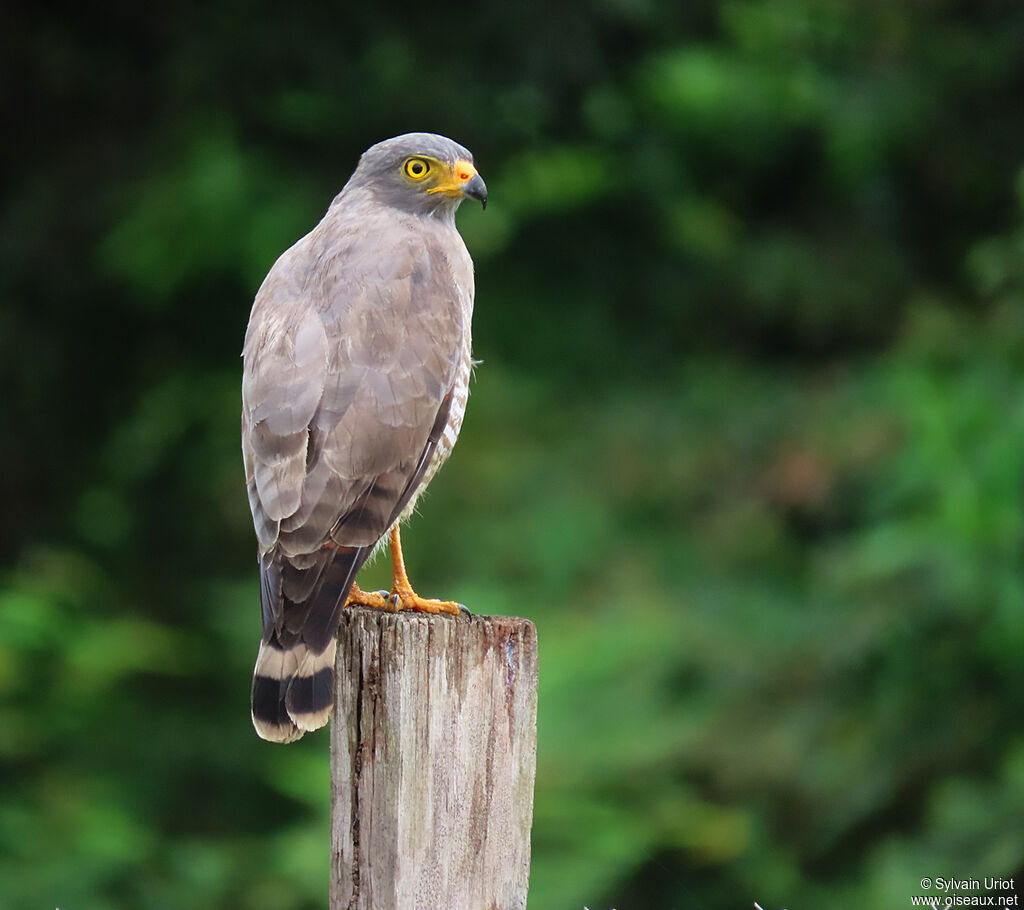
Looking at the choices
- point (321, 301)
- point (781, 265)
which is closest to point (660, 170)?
point (781, 265)

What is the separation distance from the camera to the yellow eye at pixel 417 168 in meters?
3.42

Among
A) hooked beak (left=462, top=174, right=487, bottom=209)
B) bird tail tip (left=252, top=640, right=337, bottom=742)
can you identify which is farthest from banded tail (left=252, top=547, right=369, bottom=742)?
hooked beak (left=462, top=174, right=487, bottom=209)

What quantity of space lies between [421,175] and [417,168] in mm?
19

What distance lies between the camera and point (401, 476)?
2.81 metres

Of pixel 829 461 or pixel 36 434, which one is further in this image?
pixel 36 434

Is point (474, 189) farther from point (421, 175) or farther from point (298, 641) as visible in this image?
point (298, 641)

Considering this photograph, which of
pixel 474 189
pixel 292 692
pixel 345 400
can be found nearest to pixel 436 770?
pixel 292 692

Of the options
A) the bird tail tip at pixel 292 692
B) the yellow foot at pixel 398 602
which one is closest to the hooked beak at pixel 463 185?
the yellow foot at pixel 398 602

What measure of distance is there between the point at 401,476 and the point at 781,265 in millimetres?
4359

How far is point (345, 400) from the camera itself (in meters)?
2.81

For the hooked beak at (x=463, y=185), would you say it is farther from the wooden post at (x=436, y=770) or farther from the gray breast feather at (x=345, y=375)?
the wooden post at (x=436, y=770)

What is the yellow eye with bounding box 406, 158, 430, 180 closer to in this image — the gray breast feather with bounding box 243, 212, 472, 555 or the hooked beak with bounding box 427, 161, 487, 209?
the hooked beak with bounding box 427, 161, 487, 209

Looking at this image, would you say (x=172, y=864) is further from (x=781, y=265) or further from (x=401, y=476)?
(x=781, y=265)

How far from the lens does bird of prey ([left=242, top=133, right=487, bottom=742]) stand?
2.43 metres
